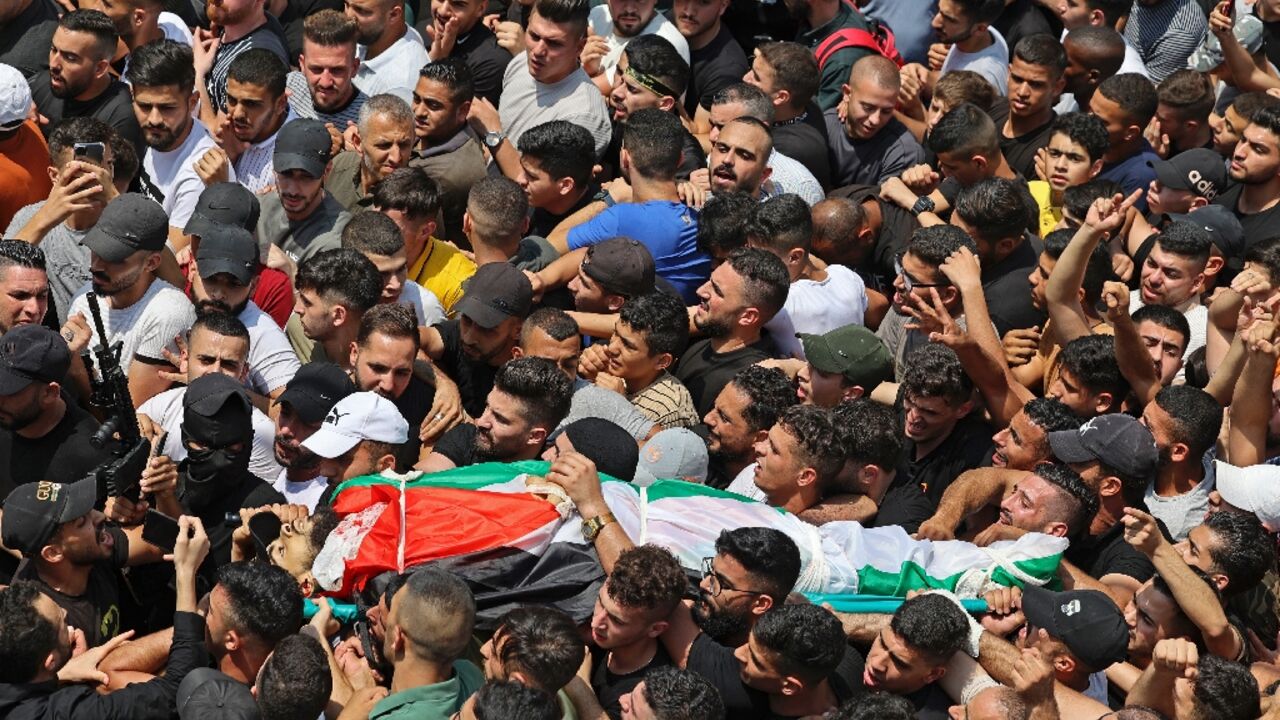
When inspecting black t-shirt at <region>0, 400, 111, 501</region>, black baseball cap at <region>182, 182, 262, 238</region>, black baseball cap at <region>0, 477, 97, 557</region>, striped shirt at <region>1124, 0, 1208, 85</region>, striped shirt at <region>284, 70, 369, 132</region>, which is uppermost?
black baseball cap at <region>0, 477, 97, 557</region>

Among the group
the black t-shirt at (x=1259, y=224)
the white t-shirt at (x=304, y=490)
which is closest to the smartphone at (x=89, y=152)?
the white t-shirt at (x=304, y=490)

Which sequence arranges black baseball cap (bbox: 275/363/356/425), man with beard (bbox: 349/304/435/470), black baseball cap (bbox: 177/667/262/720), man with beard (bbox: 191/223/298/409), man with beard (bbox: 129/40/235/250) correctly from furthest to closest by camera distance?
man with beard (bbox: 129/40/235/250) < man with beard (bbox: 191/223/298/409) < man with beard (bbox: 349/304/435/470) < black baseball cap (bbox: 275/363/356/425) < black baseball cap (bbox: 177/667/262/720)

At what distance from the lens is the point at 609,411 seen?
315 inches

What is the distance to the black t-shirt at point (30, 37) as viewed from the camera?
33.4 ft

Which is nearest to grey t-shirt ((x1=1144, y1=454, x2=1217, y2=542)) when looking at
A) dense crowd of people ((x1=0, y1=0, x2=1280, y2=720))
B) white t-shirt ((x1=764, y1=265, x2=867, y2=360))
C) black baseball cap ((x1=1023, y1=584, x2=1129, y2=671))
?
dense crowd of people ((x1=0, y1=0, x2=1280, y2=720))

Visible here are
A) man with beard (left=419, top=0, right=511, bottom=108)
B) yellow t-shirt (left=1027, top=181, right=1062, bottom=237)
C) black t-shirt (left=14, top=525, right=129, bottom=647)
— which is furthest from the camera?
man with beard (left=419, top=0, right=511, bottom=108)

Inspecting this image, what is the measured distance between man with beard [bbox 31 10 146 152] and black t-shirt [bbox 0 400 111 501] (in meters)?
2.84

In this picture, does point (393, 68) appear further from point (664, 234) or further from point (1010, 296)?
point (1010, 296)

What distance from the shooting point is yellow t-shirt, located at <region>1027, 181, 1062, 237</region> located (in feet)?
32.7

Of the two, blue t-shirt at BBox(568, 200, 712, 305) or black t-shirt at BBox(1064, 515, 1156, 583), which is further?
blue t-shirt at BBox(568, 200, 712, 305)

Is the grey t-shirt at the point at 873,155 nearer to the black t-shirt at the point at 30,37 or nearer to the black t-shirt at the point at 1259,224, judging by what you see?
the black t-shirt at the point at 1259,224

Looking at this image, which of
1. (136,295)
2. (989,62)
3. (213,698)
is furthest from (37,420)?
(989,62)

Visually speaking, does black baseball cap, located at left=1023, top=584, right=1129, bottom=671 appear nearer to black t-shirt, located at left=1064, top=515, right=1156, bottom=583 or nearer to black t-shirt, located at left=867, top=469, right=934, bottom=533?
black t-shirt, located at left=1064, top=515, right=1156, bottom=583

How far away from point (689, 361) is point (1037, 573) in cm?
223
